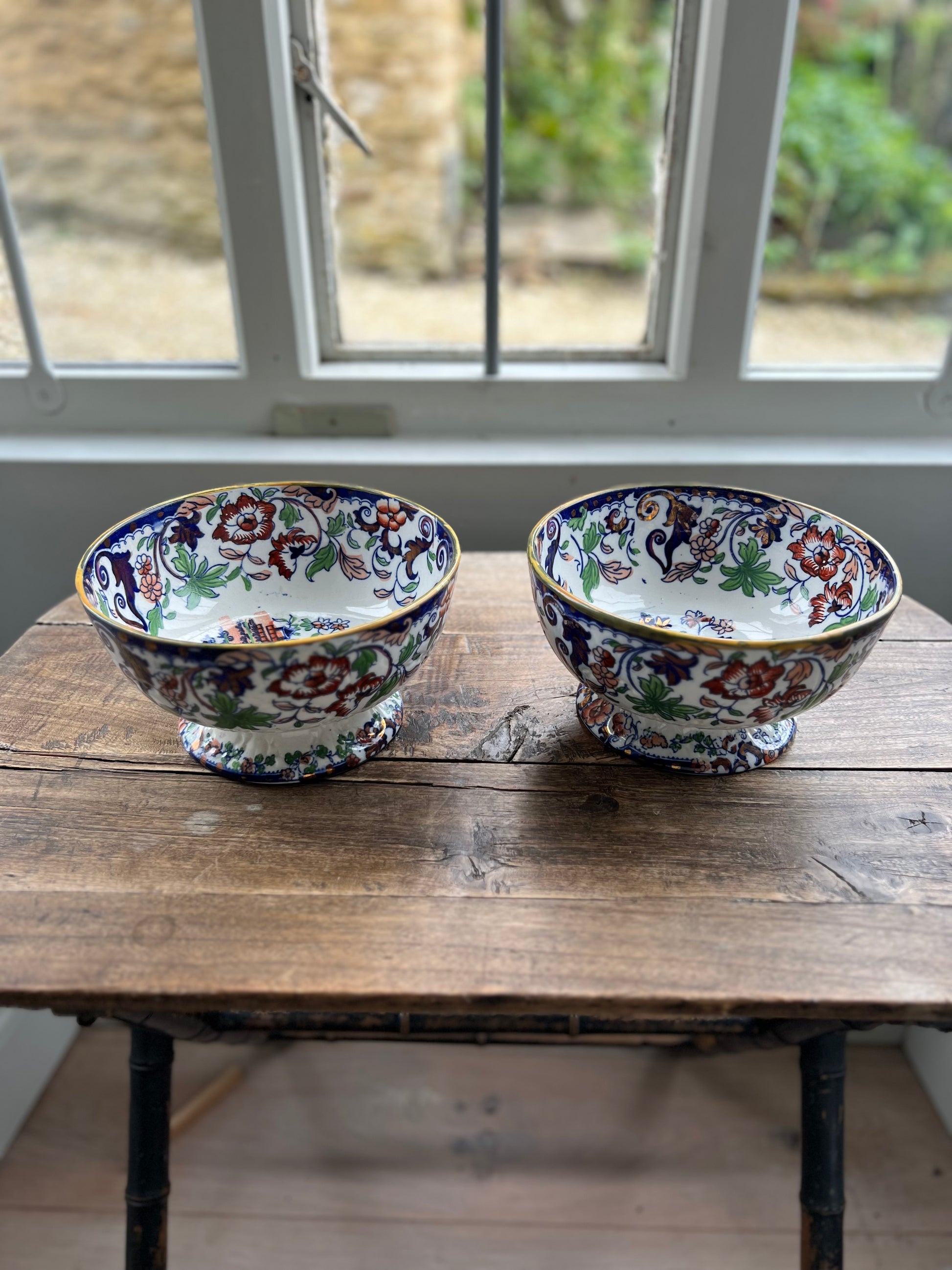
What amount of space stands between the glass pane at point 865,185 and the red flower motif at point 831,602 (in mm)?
667

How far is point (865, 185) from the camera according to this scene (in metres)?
2.23

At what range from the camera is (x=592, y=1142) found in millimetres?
953

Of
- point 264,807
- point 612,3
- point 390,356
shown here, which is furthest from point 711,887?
point 612,3

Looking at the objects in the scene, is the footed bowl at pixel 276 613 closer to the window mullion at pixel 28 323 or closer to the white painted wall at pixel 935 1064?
the window mullion at pixel 28 323

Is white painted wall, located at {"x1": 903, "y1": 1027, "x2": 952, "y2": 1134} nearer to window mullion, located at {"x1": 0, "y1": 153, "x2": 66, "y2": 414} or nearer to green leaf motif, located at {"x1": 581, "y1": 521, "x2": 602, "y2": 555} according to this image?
green leaf motif, located at {"x1": 581, "y1": 521, "x2": 602, "y2": 555}

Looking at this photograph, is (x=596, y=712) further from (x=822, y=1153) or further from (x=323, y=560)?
(x=822, y=1153)

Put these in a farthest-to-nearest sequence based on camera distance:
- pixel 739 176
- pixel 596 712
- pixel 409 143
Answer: pixel 409 143, pixel 739 176, pixel 596 712

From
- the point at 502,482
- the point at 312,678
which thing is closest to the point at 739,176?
the point at 502,482

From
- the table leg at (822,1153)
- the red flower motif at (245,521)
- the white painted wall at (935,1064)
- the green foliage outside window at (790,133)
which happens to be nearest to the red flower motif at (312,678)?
the red flower motif at (245,521)

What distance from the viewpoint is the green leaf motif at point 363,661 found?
485 mm

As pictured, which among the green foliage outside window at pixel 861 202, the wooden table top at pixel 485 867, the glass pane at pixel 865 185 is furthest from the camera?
the green foliage outside window at pixel 861 202

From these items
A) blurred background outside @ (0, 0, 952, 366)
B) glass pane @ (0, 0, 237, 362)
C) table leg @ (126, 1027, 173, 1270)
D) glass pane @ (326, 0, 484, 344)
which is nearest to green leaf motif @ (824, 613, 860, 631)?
blurred background outside @ (0, 0, 952, 366)

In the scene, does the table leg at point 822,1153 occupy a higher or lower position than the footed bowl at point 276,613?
lower

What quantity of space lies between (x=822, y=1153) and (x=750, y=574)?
1.43 feet
